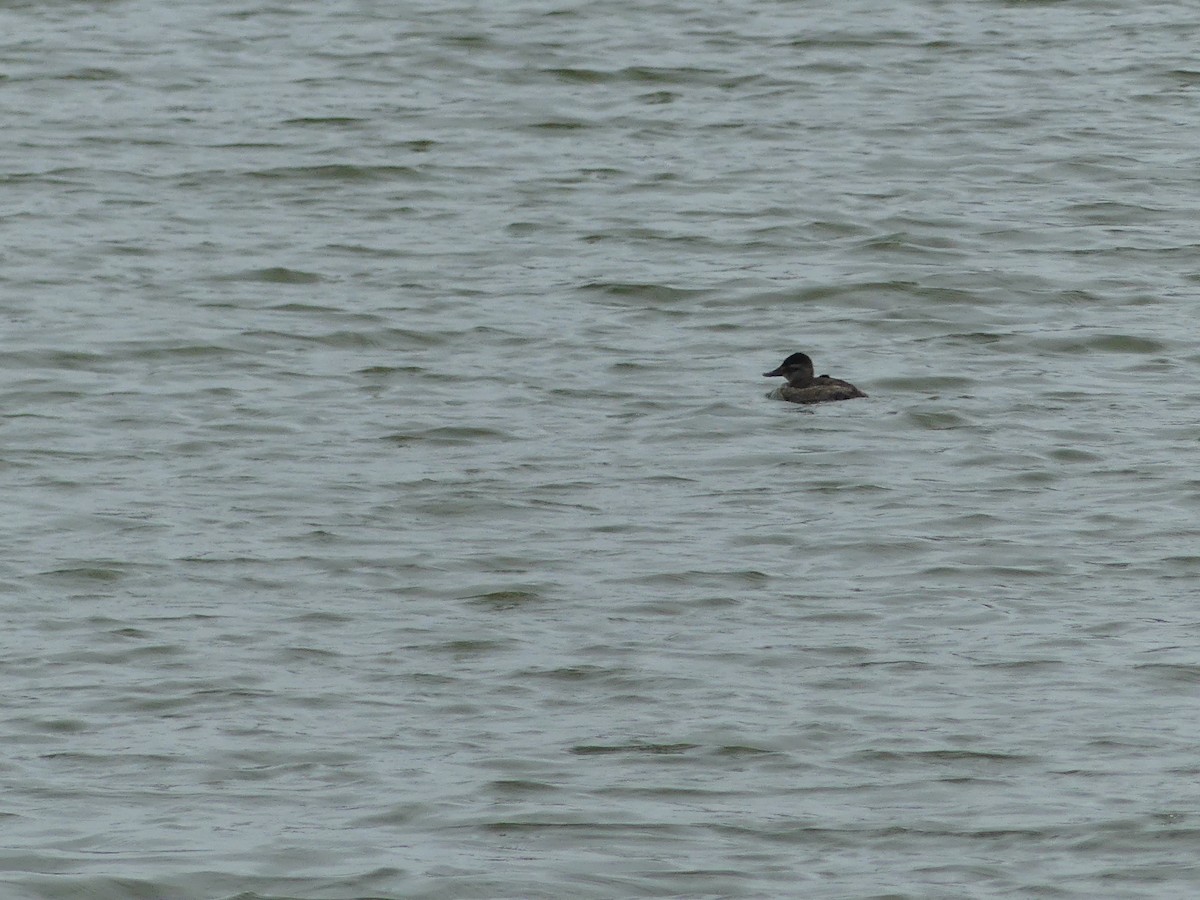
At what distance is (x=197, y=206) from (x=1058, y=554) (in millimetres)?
8533

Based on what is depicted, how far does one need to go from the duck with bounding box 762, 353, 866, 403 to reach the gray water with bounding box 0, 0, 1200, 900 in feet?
0.39

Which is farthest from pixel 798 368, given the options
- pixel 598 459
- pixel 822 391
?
pixel 598 459

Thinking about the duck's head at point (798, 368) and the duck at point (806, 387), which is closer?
the duck at point (806, 387)

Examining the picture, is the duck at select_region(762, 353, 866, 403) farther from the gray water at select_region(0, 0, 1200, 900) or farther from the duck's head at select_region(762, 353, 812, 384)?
the gray water at select_region(0, 0, 1200, 900)

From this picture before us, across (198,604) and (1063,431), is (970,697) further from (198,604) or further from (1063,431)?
(1063,431)

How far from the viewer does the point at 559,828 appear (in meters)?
8.48

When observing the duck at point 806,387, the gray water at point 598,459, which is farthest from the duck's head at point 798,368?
the gray water at point 598,459

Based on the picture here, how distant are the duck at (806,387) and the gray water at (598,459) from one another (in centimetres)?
12

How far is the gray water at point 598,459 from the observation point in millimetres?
8617

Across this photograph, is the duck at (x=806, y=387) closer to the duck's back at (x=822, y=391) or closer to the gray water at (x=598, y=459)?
the duck's back at (x=822, y=391)

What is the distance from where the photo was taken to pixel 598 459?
42.9 ft

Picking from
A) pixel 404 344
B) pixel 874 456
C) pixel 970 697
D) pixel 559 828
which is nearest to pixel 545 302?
→ pixel 404 344

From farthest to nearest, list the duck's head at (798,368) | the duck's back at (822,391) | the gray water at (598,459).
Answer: the duck's head at (798,368) < the duck's back at (822,391) < the gray water at (598,459)

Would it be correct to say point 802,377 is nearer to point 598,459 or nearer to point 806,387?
point 806,387
